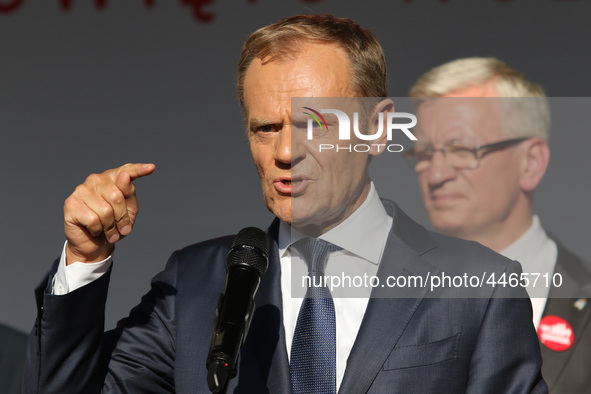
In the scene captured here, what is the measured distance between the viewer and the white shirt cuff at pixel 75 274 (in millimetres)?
1409

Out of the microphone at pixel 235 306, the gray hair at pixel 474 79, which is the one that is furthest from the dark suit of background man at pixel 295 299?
the gray hair at pixel 474 79

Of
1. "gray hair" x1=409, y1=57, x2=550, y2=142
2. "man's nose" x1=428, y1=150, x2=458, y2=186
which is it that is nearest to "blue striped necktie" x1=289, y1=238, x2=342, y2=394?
"man's nose" x1=428, y1=150, x2=458, y2=186

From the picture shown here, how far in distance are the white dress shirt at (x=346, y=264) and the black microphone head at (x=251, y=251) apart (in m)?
0.30

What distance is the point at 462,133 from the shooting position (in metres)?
1.47

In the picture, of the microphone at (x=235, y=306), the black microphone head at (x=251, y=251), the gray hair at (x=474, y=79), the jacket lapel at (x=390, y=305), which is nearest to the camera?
the microphone at (x=235, y=306)

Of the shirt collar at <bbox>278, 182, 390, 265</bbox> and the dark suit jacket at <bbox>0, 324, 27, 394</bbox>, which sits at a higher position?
the shirt collar at <bbox>278, 182, 390, 265</bbox>

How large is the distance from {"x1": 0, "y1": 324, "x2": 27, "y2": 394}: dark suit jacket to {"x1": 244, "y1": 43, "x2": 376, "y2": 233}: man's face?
172 cm

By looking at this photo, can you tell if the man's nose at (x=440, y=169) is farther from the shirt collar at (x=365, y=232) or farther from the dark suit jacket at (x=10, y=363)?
the dark suit jacket at (x=10, y=363)

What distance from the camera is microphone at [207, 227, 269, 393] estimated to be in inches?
41.5

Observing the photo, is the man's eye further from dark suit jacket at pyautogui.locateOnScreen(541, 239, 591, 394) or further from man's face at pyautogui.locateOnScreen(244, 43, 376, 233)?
dark suit jacket at pyautogui.locateOnScreen(541, 239, 591, 394)

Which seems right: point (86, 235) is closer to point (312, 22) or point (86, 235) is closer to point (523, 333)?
point (312, 22)

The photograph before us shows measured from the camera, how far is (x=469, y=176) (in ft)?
4.80

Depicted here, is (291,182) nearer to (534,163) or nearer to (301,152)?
(301,152)

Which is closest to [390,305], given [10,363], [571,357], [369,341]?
[369,341]
